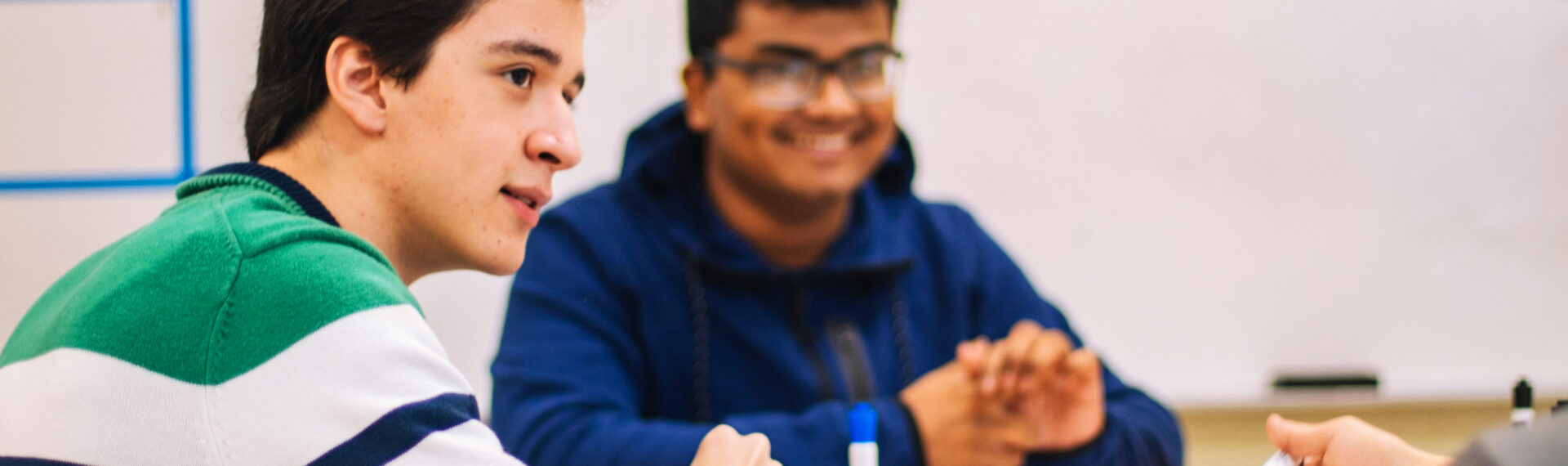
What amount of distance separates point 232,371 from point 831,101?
3.02 ft

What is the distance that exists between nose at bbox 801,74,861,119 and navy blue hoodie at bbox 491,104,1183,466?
188mm

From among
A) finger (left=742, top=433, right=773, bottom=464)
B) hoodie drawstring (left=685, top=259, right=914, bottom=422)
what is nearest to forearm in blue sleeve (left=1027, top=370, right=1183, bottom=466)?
hoodie drawstring (left=685, top=259, right=914, bottom=422)

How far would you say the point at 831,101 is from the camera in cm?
142

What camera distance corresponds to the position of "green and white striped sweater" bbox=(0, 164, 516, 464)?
0.61 metres

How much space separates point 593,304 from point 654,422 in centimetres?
21

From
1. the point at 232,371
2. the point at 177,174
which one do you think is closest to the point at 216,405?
the point at 232,371

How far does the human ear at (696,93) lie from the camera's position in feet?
4.91

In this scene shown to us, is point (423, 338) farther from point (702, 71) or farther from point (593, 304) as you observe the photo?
point (702, 71)

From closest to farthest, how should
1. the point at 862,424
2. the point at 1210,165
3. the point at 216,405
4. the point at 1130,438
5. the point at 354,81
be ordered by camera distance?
the point at 216,405
the point at 354,81
the point at 862,424
the point at 1130,438
the point at 1210,165

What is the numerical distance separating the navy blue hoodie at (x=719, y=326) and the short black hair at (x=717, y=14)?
0.12 meters

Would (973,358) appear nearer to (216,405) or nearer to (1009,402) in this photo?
(1009,402)

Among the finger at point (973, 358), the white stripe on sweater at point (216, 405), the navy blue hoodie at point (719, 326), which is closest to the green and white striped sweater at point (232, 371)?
the white stripe on sweater at point (216, 405)

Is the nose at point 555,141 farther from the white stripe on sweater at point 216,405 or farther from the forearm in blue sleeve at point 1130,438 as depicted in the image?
the forearm in blue sleeve at point 1130,438

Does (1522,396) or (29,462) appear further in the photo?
(1522,396)
